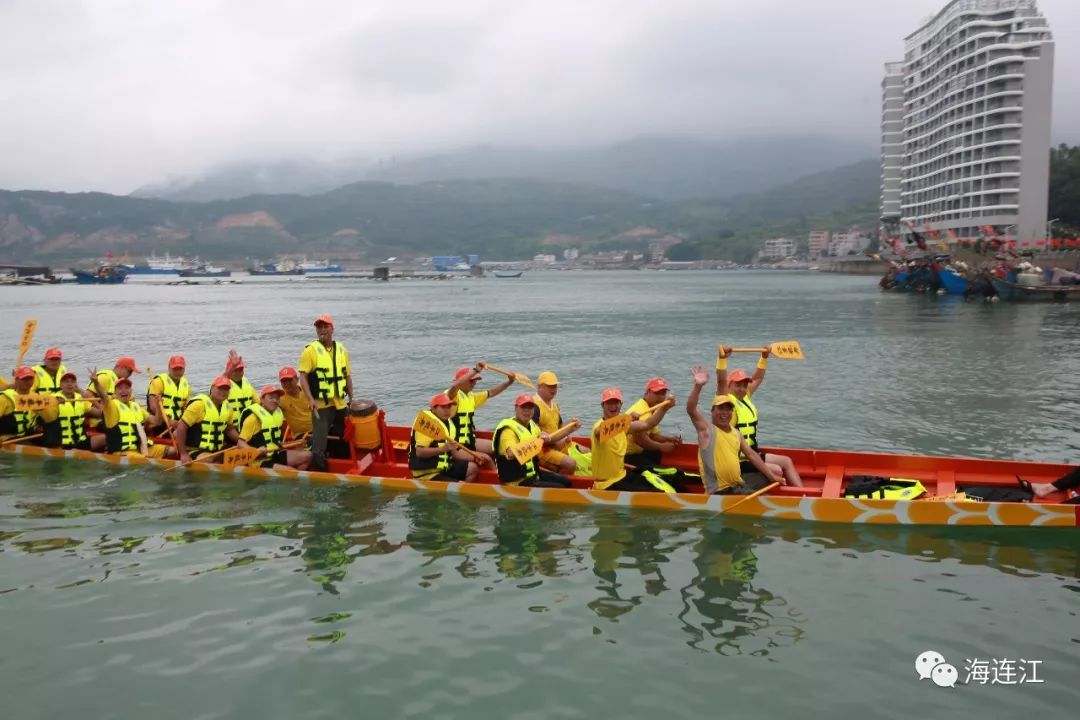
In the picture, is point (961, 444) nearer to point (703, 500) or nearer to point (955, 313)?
point (703, 500)

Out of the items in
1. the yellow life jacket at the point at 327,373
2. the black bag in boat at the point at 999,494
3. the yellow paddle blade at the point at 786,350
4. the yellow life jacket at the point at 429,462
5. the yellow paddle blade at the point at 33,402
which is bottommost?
the black bag in boat at the point at 999,494

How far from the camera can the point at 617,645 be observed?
8398mm

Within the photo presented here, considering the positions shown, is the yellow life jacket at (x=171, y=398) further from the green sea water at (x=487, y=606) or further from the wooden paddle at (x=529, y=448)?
the wooden paddle at (x=529, y=448)

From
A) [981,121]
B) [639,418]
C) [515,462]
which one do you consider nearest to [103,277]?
[981,121]

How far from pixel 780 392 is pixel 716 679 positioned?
1883 cm

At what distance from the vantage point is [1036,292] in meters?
63.4

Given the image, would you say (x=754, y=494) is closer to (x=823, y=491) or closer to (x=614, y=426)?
(x=823, y=491)

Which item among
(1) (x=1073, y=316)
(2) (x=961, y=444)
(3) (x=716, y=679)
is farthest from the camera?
(1) (x=1073, y=316)

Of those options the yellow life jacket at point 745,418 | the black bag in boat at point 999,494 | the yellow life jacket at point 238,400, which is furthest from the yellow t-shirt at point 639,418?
the yellow life jacket at point 238,400

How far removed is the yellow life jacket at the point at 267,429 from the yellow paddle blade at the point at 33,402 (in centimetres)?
401

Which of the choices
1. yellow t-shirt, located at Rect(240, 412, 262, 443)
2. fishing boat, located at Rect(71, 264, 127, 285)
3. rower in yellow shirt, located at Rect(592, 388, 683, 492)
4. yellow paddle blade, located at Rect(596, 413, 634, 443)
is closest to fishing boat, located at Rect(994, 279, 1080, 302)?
rower in yellow shirt, located at Rect(592, 388, 683, 492)

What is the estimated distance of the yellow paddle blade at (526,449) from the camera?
461 inches

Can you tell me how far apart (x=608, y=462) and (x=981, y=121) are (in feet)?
388

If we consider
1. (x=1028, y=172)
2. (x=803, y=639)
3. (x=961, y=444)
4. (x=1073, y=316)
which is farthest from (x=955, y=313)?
(x=1028, y=172)
